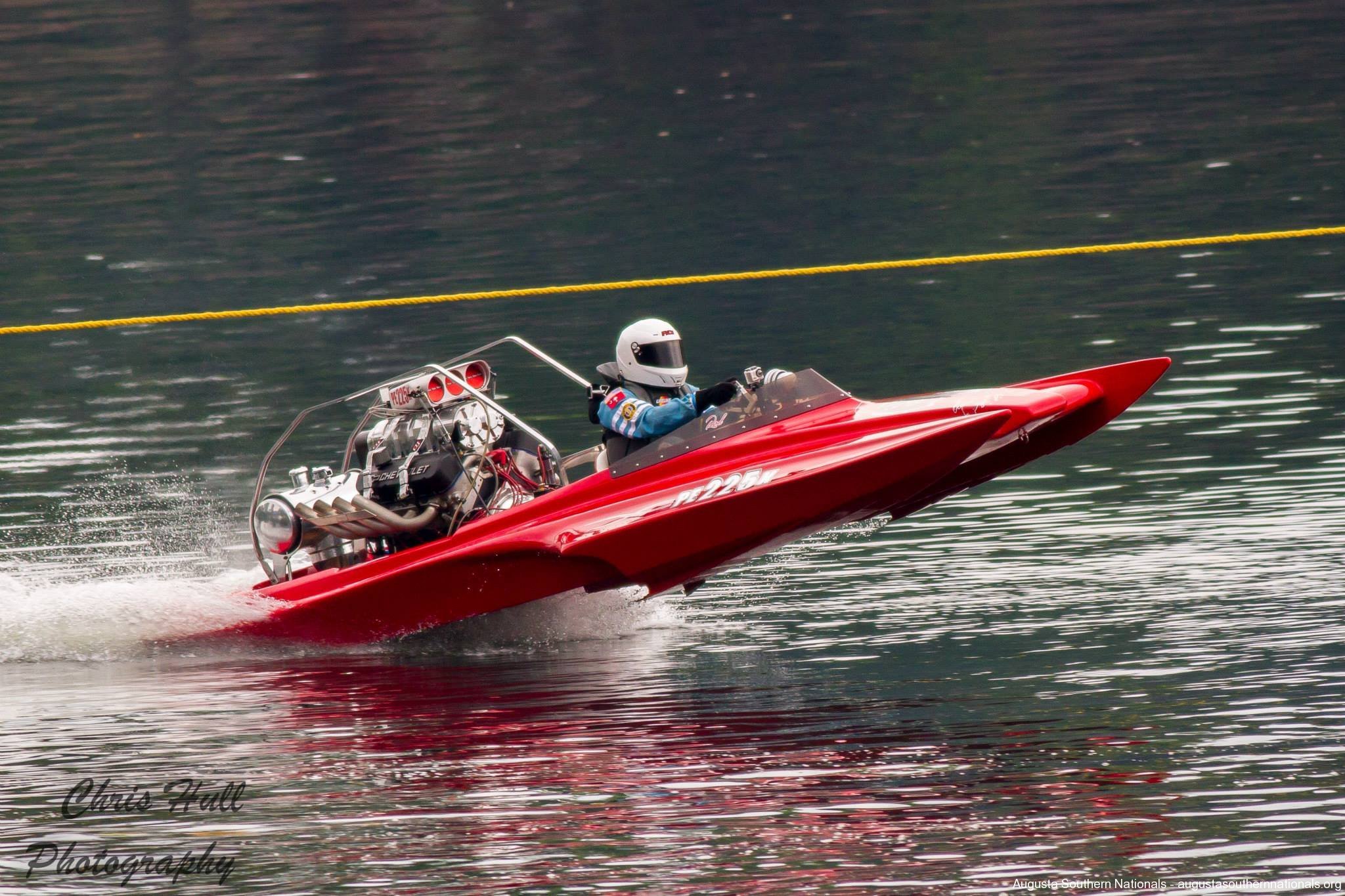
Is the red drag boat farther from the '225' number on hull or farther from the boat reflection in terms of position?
the boat reflection

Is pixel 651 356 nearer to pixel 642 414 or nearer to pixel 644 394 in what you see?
pixel 644 394

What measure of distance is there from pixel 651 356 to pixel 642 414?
33 cm

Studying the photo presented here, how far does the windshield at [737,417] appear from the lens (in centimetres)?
992

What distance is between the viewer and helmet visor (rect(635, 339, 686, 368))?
402 inches

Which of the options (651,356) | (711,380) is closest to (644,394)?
(651,356)

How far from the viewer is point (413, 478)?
10531 millimetres

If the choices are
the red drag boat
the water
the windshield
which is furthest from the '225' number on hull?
the water

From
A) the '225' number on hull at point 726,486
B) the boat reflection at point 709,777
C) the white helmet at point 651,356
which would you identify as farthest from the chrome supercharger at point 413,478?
the boat reflection at point 709,777

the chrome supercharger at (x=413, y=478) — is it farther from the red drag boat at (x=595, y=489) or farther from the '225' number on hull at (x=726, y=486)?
the '225' number on hull at (x=726, y=486)

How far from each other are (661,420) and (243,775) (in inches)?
116

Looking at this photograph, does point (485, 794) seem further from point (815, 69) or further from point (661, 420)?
point (815, 69)

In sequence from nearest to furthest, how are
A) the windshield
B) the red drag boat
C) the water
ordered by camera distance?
the water < the red drag boat < the windshield

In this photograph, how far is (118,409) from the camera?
54.6 feet

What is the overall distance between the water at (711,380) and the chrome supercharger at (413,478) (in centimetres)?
56
